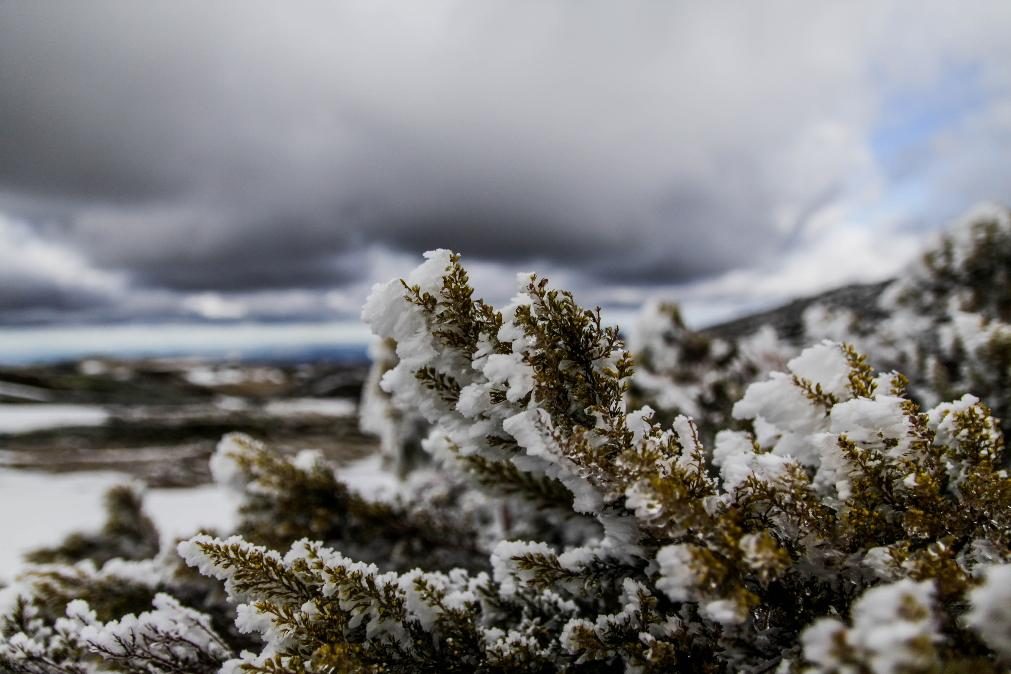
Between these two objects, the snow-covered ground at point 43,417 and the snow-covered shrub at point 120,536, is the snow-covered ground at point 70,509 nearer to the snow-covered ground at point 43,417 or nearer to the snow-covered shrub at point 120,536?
the snow-covered shrub at point 120,536

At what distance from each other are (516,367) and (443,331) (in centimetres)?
29

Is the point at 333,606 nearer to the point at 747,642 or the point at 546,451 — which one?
the point at 546,451

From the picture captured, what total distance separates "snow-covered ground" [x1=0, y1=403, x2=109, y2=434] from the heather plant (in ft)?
103

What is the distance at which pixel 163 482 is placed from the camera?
1535cm

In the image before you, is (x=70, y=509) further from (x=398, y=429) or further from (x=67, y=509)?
(x=398, y=429)

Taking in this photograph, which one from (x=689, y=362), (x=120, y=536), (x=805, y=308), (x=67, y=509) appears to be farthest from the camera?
(x=805, y=308)

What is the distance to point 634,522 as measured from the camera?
165 cm

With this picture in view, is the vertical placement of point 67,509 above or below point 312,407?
below

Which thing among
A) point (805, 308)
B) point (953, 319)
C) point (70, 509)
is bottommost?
point (70, 509)

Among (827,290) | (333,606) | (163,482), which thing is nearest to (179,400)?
(163,482)

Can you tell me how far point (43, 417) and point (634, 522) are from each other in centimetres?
3675

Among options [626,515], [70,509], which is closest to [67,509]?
[70,509]

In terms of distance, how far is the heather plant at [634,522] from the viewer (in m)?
1.45

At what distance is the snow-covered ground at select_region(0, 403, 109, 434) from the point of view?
25.5 m
